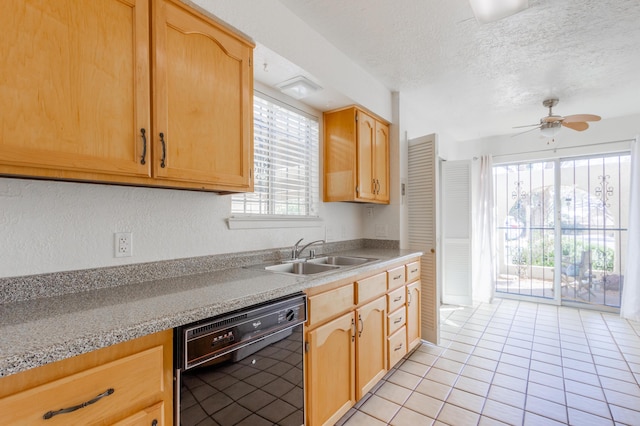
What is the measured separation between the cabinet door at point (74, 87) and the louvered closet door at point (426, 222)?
2.46 metres

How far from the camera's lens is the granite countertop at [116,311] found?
2.51ft

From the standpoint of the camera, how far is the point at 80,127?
3.56 ft

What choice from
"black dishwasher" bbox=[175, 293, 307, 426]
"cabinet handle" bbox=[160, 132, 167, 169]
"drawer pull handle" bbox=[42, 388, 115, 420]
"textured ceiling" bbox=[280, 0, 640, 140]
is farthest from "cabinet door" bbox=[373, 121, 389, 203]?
"drawer pull handle" bbox=[42, 388, 115, 420]

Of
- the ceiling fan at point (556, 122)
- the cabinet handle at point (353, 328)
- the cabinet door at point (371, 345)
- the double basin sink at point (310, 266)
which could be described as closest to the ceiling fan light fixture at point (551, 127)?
the ceiling fan at point (556, 122)

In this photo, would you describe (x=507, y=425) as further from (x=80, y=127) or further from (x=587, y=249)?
(x=587, y=249)

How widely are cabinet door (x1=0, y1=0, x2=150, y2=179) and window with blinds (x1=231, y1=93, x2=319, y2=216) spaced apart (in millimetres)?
905

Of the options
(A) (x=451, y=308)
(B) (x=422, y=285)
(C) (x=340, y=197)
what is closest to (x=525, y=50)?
(C) (x=340, y=197)

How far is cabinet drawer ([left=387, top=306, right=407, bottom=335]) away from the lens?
2.33 m

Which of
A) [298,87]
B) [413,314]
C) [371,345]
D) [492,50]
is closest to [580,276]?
[413,314]

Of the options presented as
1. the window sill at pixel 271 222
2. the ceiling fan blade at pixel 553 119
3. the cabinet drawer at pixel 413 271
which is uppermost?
the ceiling fan blade at pixel 553 119

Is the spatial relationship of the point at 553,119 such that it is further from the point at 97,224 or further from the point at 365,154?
the point at 97,224

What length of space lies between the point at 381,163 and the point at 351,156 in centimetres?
48

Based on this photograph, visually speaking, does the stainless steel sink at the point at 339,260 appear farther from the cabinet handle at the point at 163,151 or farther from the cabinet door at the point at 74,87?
the cabinet door at the point at 74,87

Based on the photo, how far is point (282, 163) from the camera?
2475 mm
